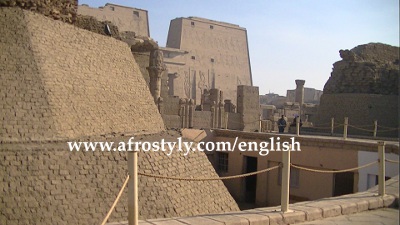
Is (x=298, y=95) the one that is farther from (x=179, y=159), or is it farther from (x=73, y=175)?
(x=73, y=175)

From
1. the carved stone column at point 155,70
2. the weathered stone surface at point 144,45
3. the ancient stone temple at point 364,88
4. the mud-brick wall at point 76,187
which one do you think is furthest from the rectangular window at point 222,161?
the mud-brick wall at point 76,187

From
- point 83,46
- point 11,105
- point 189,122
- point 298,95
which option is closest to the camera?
point 11,105

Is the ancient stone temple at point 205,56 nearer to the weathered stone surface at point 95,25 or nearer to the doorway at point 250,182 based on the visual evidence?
the doorway at point 250,182

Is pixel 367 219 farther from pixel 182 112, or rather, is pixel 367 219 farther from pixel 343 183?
pixel 182 112

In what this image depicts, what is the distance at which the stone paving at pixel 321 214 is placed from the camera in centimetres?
442

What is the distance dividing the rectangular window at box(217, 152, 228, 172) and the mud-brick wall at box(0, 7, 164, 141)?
4.36 metres

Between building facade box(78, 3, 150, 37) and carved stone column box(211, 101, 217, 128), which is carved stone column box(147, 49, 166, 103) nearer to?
carved stone column box(211, 101, 217, 128)

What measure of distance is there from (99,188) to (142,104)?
4528 millimetres

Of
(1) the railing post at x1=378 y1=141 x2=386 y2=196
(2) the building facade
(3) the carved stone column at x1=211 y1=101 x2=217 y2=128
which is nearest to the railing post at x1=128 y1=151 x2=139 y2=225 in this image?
(1) the railing post at x1=378 y1=141 x2=386 y2=196

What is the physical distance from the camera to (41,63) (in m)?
9.47

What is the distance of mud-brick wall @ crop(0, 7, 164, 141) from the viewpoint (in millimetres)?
8516

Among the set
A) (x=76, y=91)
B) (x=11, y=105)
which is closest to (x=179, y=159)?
(x=76, y=91)

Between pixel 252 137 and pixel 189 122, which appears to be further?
pixel 189 122

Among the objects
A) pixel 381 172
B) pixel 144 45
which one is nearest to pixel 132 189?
pixel 381 172
